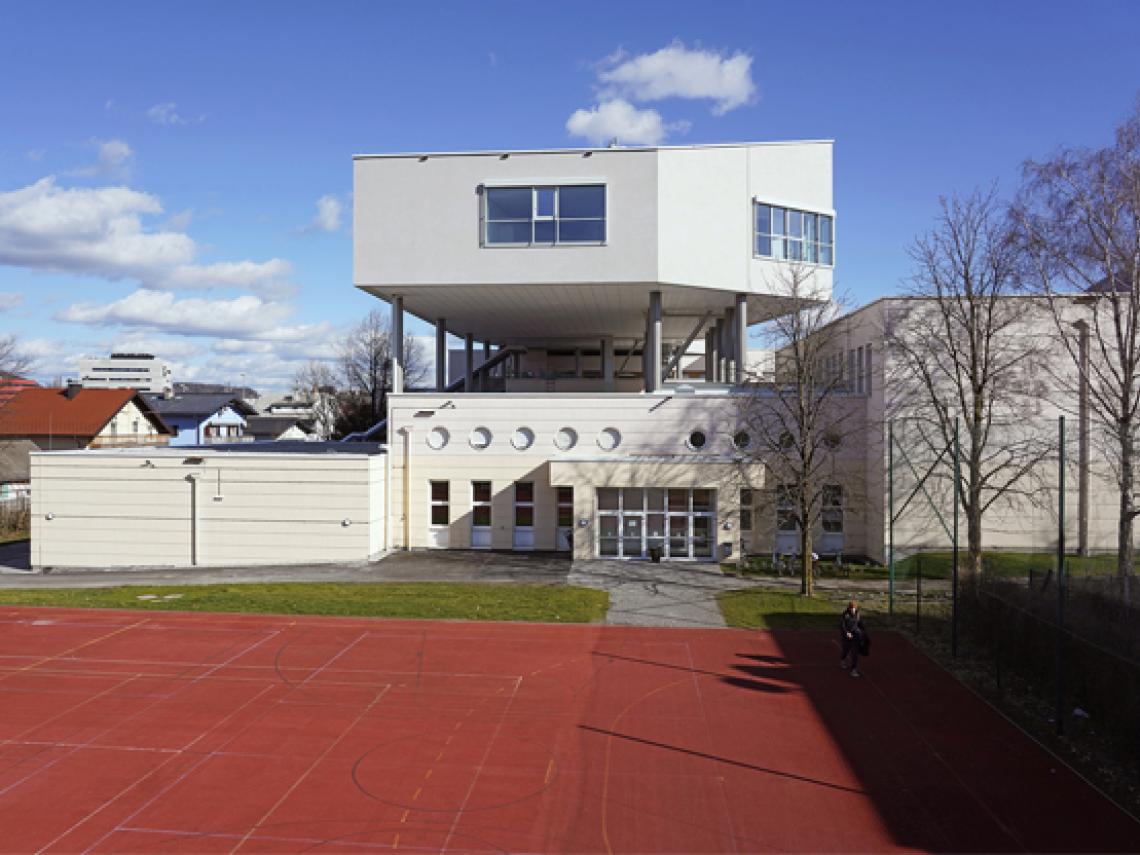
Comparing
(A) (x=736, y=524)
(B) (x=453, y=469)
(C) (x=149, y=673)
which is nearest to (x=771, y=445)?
(A) (x=736, y=524)

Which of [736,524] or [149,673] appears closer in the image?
[149,673]

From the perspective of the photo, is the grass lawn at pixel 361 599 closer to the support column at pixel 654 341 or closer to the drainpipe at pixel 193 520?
the drainpipe at pixel 193 520

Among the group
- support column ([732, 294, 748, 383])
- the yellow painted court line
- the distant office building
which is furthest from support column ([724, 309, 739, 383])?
the distant office building

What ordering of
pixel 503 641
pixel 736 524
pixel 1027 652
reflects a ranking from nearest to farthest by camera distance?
pixel 1027 652 → pixel 503 641 → pixel 736 524

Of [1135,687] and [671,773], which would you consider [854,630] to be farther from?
[671,773]

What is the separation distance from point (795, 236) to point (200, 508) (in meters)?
23.8

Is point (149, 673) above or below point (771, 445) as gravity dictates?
Result: below

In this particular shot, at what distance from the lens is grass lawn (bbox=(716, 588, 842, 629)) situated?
20484mm

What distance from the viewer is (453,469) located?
3047cm

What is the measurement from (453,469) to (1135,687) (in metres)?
22.3

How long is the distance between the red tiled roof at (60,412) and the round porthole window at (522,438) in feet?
134

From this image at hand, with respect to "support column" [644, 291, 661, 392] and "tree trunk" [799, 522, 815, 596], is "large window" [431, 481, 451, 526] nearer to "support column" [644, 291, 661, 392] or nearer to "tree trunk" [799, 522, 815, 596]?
"support column" [644, 291, 661, 392]

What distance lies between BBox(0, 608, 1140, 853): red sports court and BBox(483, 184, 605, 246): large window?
1581cm

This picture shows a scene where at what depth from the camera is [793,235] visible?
31.8 meters
